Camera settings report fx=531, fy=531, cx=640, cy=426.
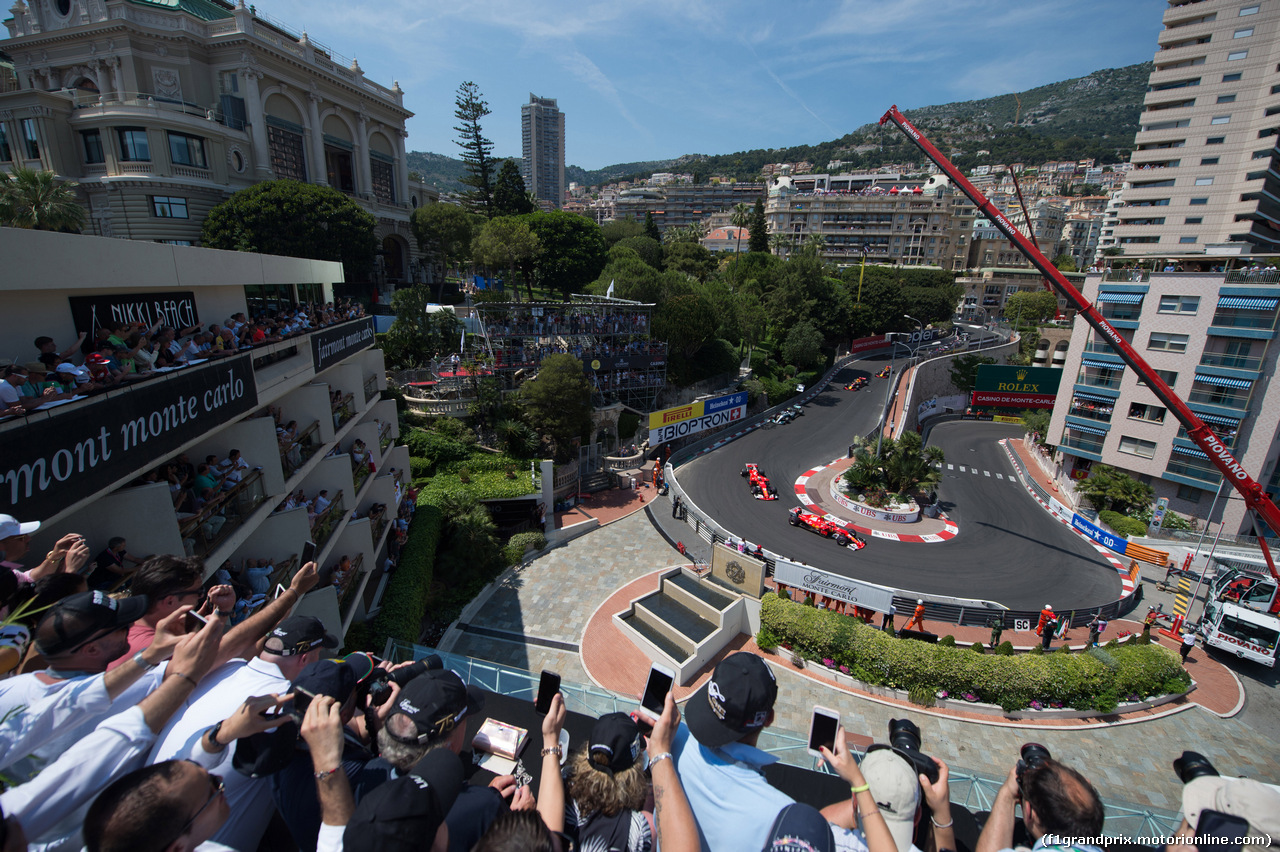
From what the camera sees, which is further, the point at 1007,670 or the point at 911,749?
the point at 1007,670

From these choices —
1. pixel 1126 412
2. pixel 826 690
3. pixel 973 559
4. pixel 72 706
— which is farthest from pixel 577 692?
pixel 1126 412

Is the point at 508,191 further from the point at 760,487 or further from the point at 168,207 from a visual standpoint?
the point at 760,487

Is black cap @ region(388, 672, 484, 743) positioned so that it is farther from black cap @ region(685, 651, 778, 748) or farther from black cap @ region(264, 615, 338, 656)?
black cap @ region(685, 651, 778, 748)

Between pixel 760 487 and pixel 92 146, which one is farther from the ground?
pixel 92 146

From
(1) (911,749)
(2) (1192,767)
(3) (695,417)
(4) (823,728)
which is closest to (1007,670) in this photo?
(2) (1192,767)

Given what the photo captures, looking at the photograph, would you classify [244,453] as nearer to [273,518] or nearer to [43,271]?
[273,518]

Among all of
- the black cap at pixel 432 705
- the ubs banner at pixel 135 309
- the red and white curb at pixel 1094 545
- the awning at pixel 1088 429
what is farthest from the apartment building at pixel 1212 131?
the ubs banner at pixel 135 309

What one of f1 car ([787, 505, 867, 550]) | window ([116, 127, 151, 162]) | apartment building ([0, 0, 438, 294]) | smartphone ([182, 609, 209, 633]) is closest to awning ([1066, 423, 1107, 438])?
f1 car ([787, 505, 867, 550])

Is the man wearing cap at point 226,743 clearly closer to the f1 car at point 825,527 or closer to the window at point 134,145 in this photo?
the f1 car at point 825,527
